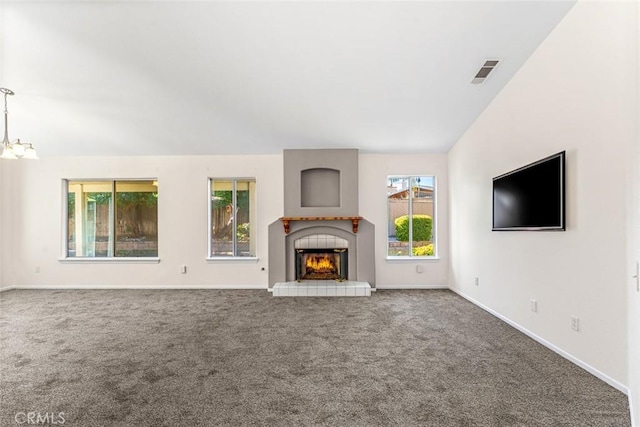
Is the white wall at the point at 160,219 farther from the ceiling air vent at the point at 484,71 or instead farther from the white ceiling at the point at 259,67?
the ceiling air vent at the point at 484,71

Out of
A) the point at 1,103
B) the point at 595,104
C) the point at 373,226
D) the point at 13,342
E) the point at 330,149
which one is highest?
the point at 1,103

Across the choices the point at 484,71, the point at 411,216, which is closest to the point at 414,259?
the point at 411,216

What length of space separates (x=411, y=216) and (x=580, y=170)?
3.40 metres

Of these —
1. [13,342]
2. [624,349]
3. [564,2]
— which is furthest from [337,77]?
[13,342]

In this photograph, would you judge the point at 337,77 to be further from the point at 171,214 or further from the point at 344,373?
the point at 171,214

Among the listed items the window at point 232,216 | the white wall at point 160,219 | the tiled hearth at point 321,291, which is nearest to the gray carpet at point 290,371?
the tiled hearth at point 321,291

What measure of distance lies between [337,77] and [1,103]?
15.5 feet

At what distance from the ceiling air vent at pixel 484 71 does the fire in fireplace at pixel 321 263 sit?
346cm

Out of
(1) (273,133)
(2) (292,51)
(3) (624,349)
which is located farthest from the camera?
(1) (273,133)

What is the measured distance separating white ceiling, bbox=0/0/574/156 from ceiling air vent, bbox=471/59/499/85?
77 mm

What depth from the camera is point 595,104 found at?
2523 mm

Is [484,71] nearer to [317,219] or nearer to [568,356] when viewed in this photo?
Answer: [568,356]

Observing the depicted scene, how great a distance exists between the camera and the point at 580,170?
2682mm

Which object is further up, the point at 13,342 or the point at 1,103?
the point at 1,103
